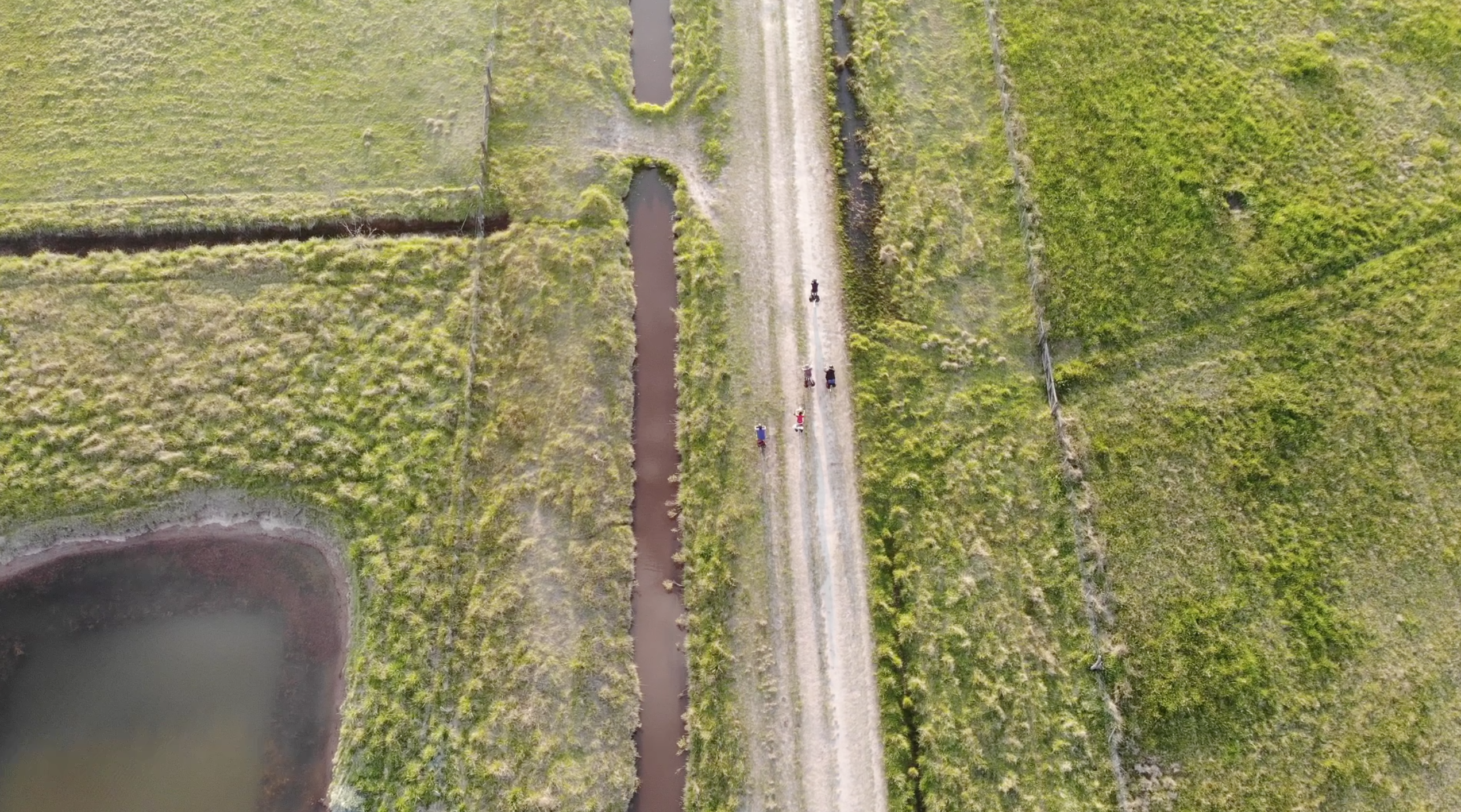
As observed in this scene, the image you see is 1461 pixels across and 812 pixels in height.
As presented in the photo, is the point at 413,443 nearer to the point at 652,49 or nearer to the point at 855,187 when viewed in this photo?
the point at 855,187

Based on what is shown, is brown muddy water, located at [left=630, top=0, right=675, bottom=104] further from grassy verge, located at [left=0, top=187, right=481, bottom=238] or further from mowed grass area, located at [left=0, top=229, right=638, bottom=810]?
grassy verge, located at [left=0, top=187, right=481, bottom=238]

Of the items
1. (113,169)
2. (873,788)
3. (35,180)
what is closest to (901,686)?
(873,788)

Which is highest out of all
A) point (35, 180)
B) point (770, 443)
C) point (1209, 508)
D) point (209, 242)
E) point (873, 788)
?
point (35, 180)

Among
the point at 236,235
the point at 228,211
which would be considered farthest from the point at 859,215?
the point at 228,211

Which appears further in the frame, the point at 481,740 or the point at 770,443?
the point at 770,443

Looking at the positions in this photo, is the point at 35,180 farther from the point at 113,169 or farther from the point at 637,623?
the point at 637,623

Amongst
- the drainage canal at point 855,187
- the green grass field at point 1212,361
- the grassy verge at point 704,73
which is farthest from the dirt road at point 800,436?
the green grass field at point 1212,361

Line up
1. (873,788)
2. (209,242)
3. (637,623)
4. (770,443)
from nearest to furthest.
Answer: (873,788)
(637,623)
(770,443)
(209,242)
